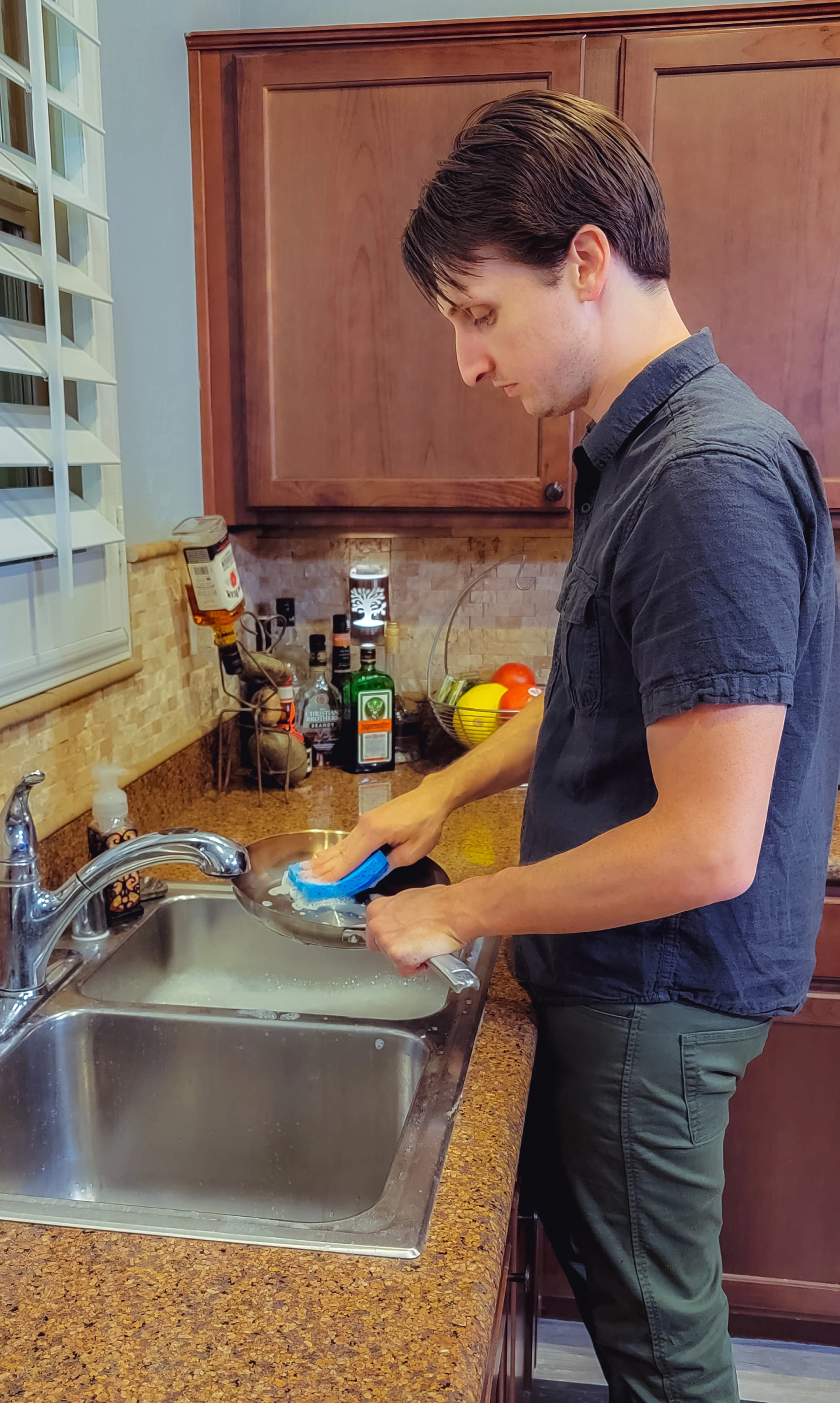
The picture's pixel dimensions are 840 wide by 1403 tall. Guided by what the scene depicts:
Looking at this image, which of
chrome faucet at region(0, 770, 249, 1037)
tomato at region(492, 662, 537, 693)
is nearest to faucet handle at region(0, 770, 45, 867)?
chrome faucet at region(0, 770, 249, 1037)

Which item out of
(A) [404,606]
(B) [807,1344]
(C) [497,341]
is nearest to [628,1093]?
(C) [497,341]

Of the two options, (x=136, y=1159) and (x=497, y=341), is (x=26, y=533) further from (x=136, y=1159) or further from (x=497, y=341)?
(x=136, y=1159)

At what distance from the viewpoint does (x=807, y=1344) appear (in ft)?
6.09

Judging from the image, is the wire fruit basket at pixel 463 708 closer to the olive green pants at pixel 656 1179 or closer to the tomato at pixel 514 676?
the tomato at pixel 514 676

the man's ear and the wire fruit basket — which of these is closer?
the man's ear

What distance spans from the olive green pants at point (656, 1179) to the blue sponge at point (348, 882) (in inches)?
12.3

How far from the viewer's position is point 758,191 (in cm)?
170

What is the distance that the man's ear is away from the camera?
923 millimetres

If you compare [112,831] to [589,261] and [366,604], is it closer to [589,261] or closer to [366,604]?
[589,261]

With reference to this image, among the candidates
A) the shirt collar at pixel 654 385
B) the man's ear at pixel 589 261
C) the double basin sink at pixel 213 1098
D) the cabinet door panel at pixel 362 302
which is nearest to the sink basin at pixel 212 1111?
the double basin sink at pixel 213 1098

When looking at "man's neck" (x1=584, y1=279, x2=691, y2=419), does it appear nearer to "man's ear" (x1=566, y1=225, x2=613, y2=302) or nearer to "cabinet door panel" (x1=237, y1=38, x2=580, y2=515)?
"man's ear" (x1=566, y1=225, x2=613, y2=302)

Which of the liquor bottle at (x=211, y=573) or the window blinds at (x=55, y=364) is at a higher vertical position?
the window blinds at (x=55, y=364)

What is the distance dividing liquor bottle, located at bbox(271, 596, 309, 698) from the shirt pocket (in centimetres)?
108

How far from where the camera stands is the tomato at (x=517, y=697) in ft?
6.42
